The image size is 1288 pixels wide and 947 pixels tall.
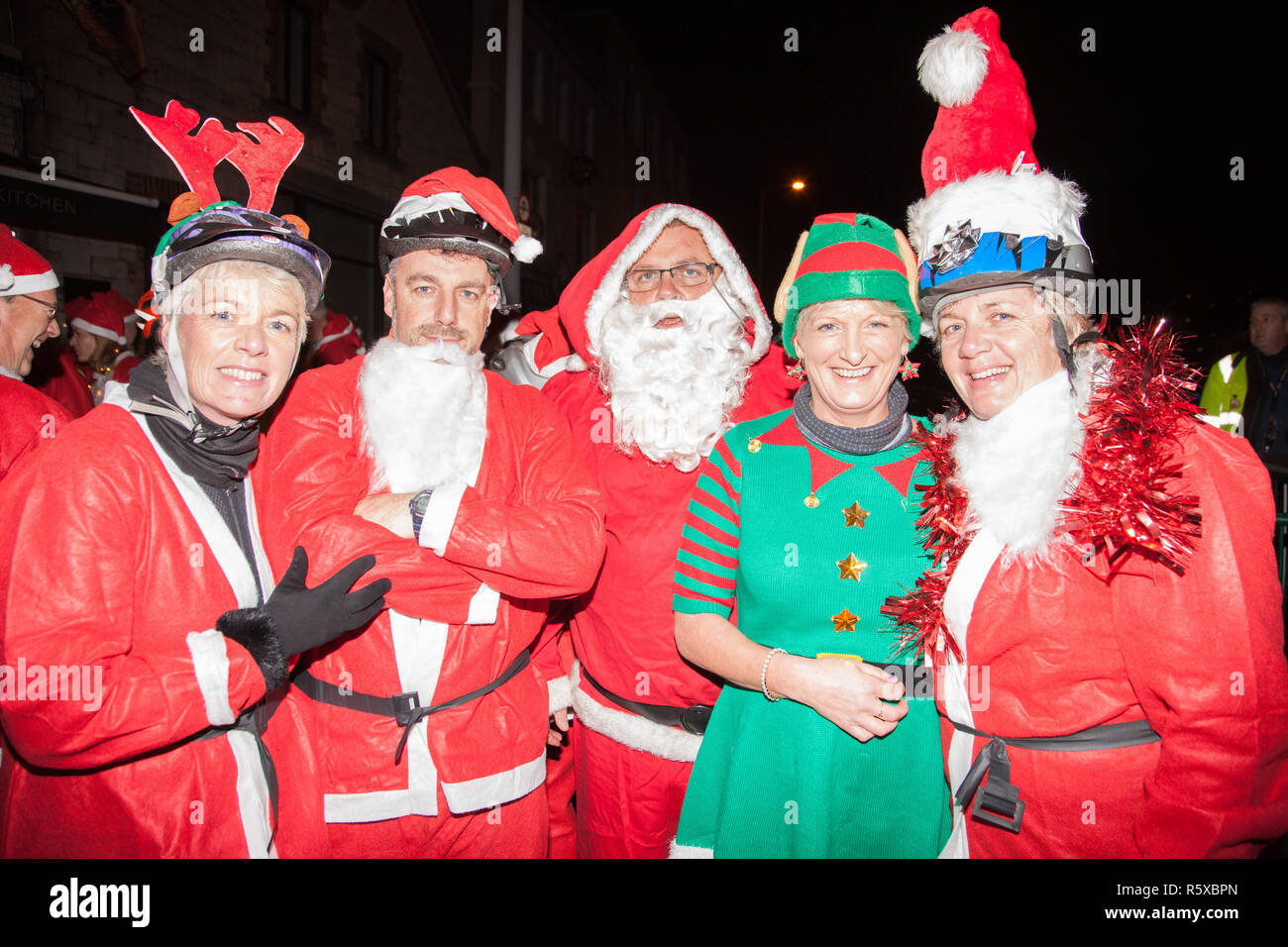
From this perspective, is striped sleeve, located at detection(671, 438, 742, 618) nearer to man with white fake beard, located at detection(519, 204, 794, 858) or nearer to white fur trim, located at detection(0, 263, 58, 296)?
man with white fake beard, located at detection(519, 204, 794, 858)

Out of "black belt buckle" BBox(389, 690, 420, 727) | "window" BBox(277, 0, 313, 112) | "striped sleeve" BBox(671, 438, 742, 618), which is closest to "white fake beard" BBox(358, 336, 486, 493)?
"black belt buckle" BBox(389, 690, 420, 727)

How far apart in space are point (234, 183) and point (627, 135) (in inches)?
833

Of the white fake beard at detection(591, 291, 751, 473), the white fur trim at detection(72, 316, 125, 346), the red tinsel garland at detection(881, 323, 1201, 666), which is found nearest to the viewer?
the red tinsel garland at detection(881, 323, 1201, 666)

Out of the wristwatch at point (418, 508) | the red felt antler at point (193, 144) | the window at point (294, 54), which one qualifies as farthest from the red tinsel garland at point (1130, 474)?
the window at point (294, 54)

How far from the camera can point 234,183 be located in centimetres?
998

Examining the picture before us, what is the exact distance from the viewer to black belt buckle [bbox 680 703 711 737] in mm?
2754

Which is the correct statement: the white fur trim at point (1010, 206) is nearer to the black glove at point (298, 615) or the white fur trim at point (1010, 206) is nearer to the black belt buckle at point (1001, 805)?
the black belt buckle at point (1001, 805)

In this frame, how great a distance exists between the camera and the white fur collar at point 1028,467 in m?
1.90

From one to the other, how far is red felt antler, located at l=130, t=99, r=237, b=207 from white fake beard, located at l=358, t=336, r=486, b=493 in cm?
66

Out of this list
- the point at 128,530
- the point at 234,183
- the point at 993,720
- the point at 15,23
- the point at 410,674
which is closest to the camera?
the point at 128,530

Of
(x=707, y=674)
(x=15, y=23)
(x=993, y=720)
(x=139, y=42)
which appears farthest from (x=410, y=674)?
(x=139, y=42)

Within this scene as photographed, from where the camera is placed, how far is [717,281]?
10.8ft

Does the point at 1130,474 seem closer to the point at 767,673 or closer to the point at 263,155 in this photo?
the point at 767,673
